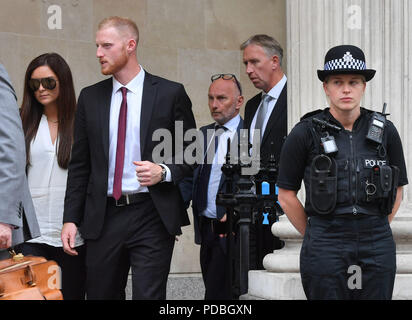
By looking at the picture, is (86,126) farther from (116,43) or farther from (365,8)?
(365,8)

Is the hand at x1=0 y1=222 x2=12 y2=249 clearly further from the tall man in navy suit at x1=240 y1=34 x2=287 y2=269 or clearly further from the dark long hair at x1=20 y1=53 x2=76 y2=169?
the tall man in navy suit at x1=240 y1=34 x2=287 y2=269

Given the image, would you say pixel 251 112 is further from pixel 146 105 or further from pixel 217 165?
pixel 146 105

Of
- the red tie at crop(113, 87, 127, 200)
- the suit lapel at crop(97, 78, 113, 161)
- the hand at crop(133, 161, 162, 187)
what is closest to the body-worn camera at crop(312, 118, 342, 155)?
the hand at crop(133, 161, 162, 187)

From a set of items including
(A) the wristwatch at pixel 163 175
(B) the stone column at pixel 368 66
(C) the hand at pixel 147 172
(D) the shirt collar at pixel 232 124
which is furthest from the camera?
(D) the shirt collar at pixel 232 124

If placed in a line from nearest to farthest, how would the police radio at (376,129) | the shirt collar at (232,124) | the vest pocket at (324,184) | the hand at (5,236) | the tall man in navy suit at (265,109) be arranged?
1. the hand at (5,236)
2. the vest pocket at (324,184)
3. the police radio at (376,129)
4. the tall man in navy suit at (265,109)
5. the shirt collar at (232,124)

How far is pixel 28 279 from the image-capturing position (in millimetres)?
4762

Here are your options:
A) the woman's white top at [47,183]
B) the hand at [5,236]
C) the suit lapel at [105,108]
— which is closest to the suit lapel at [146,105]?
the suit lapel at [105,108]

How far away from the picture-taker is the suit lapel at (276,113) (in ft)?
24.0

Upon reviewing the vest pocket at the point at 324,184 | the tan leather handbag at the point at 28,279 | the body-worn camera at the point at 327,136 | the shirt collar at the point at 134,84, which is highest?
the shirt collar at the point at 134,84

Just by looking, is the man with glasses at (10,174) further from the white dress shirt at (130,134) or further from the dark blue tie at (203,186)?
the dark blue tie at (203,186)

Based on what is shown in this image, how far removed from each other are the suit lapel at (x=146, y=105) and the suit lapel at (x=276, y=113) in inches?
45.7

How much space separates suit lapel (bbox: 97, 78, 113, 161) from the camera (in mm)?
6363

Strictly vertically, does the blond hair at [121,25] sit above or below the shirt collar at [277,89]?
above

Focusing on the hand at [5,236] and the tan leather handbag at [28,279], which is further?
the hand at [5,236]
